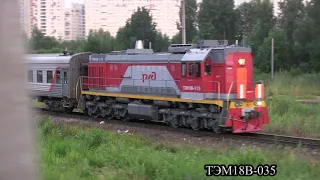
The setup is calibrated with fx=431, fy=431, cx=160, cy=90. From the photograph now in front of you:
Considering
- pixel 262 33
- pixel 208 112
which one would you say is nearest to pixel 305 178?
pixel 208 112

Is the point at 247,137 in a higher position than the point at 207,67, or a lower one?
lower

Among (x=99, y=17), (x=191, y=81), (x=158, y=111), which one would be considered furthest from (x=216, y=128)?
(x=99, y=17)

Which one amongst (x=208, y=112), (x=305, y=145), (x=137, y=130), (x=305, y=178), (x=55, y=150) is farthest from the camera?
(x=137, y=130)

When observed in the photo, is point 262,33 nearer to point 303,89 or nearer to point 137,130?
point 303,89

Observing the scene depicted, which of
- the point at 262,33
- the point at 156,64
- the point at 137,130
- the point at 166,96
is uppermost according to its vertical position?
the point at 262,33

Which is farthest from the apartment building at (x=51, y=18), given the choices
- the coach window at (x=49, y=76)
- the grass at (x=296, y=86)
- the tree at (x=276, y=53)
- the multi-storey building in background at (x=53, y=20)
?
the tree at (x=276, y=53)

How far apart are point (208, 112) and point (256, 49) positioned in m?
39.1

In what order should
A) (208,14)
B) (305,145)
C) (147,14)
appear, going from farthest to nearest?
(208,14) → (147,14) → (305,145)

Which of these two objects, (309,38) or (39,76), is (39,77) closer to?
(39,76)

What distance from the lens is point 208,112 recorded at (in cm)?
1534

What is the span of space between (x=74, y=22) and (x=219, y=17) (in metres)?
19.6

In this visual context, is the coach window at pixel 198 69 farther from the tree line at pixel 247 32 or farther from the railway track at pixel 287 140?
the tree line at pixel 247 32

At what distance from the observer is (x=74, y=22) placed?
5653 centimetres

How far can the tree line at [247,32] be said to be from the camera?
47969 mm
